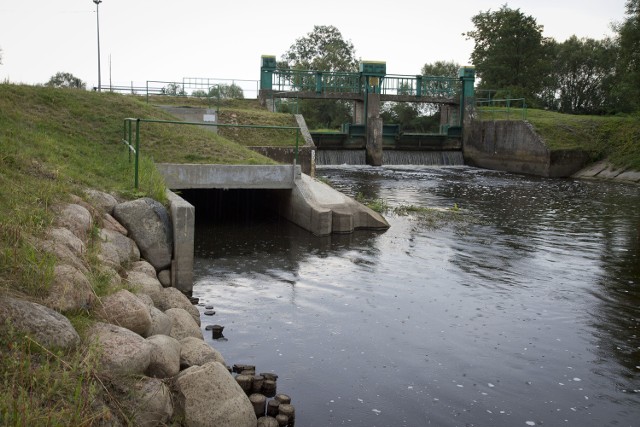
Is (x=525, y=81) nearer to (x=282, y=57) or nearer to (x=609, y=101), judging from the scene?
(x=609, y=101)

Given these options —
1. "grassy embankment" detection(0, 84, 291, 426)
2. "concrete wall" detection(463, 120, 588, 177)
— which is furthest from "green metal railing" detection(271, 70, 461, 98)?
"grassy embankment" detection(0, 84, 291, 426)

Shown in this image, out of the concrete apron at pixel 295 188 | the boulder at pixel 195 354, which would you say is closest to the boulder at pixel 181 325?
the boulder at pixel 195 354

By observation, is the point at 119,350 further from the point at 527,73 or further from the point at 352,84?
the point at 527,73

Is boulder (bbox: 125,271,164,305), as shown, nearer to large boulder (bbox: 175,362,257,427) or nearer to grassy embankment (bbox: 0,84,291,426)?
grassy embankment (bbox: 0,84,291,426)

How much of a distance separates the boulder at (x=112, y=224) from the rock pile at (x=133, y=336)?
1.10 meters

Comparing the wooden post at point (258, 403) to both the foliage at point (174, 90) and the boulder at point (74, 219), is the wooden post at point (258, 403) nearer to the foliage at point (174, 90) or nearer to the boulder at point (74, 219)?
the boulder at point (74, 219)

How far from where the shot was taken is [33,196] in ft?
28.9

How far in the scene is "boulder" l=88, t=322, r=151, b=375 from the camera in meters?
5.35

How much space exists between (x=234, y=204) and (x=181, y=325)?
490 inches

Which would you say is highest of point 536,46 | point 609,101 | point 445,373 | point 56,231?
point 536,46

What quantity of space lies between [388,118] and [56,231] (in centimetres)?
5931

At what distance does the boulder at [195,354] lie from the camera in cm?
663

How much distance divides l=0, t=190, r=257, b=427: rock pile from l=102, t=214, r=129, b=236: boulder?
110cm

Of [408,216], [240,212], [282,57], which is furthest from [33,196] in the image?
[282,57]
